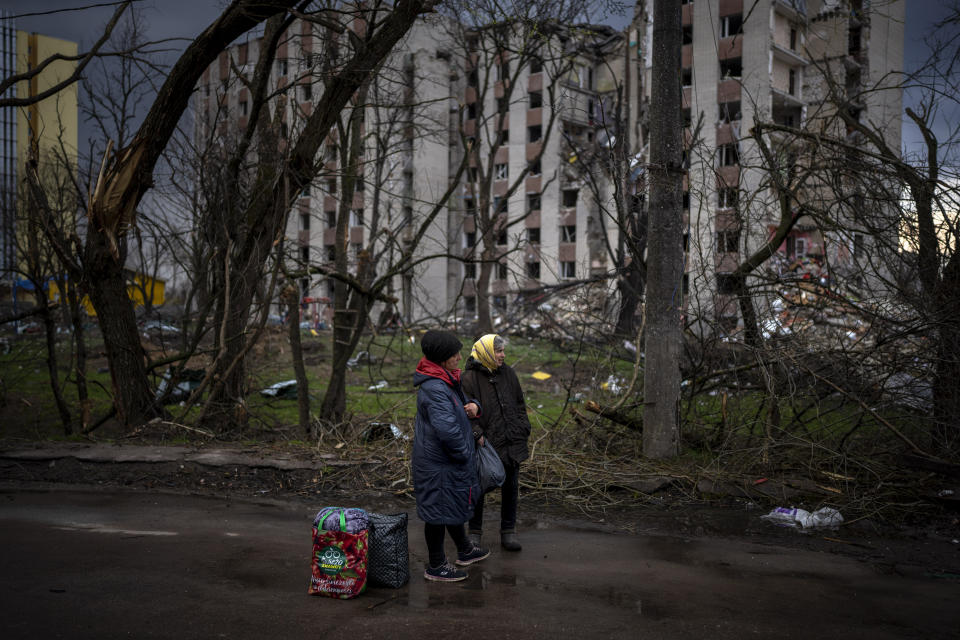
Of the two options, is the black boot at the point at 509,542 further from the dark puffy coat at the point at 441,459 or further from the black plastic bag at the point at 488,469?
the dark puffy coat at the point at 441,459

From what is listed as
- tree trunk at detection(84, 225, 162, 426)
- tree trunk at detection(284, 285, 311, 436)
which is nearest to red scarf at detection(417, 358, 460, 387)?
tree trunk at detection(284, 285, 311, 436)

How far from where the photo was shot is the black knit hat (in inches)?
179

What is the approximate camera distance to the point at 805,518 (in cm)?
614

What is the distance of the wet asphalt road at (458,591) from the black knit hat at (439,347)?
1.40m

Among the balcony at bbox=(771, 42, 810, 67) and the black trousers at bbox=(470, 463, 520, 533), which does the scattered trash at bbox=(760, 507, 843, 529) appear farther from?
the balcony at bbox=(771, 42, 810, 67)

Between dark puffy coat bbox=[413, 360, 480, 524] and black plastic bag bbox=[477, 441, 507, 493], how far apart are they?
0.24 metres

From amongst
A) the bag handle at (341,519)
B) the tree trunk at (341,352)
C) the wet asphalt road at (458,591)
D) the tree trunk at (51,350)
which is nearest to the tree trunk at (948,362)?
the wet asphalt road at (458,591)

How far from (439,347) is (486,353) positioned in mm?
750

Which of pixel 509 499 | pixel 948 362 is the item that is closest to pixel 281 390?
pixel 509 499

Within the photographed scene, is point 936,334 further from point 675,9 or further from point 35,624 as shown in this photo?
point 35,624

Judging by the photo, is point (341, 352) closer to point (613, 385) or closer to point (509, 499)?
point (613, 385)

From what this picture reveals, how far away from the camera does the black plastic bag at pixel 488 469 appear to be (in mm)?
4773

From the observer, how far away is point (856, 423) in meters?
7.14

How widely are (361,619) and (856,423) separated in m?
5.47
